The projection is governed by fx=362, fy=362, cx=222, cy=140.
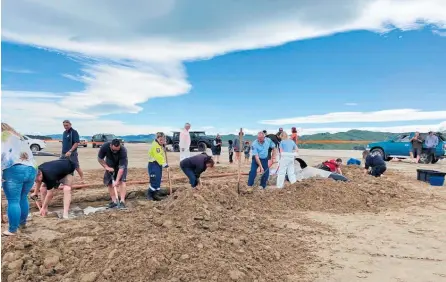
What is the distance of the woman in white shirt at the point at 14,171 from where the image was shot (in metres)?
4.78

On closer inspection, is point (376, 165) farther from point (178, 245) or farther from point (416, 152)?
point (178, 245)

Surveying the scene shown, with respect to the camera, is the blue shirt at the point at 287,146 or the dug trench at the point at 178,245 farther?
the blue shirt at the point at 287,146

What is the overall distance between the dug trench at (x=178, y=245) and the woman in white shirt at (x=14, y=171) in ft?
1.04

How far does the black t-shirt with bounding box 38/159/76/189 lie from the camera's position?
6.04m

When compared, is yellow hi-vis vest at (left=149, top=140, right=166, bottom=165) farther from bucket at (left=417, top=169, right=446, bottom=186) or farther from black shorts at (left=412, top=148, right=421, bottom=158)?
black shorts at (left=412, top=148, right=421, bottom=158)

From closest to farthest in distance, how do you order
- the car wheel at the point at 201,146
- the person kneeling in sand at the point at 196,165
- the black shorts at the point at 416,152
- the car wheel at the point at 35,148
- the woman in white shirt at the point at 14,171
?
the woman in white shirt at the point at 14,171
the person kneeling in sand at the point at 196,165
the black shorts at the point at 416,152
the car wheel at the point at 35,148
the car wheel at the point at 201,146

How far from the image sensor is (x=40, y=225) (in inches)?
218

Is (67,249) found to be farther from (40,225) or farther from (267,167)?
(267,167)

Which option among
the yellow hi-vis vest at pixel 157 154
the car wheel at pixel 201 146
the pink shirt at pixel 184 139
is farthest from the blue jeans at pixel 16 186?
the car wheel at pixel 201 146

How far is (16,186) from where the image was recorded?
4898 millimetres

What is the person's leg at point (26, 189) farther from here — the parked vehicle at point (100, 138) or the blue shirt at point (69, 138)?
the parked vehicle at point (100, 138)

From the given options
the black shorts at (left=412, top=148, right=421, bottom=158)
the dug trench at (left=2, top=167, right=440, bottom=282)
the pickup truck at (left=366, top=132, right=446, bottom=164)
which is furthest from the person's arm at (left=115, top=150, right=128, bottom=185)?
the black shorts at (left=412, top=148, right=421, bottom=158)

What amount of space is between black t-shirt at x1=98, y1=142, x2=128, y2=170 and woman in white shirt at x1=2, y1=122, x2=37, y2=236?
2.27m

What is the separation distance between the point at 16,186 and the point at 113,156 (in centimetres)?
259
